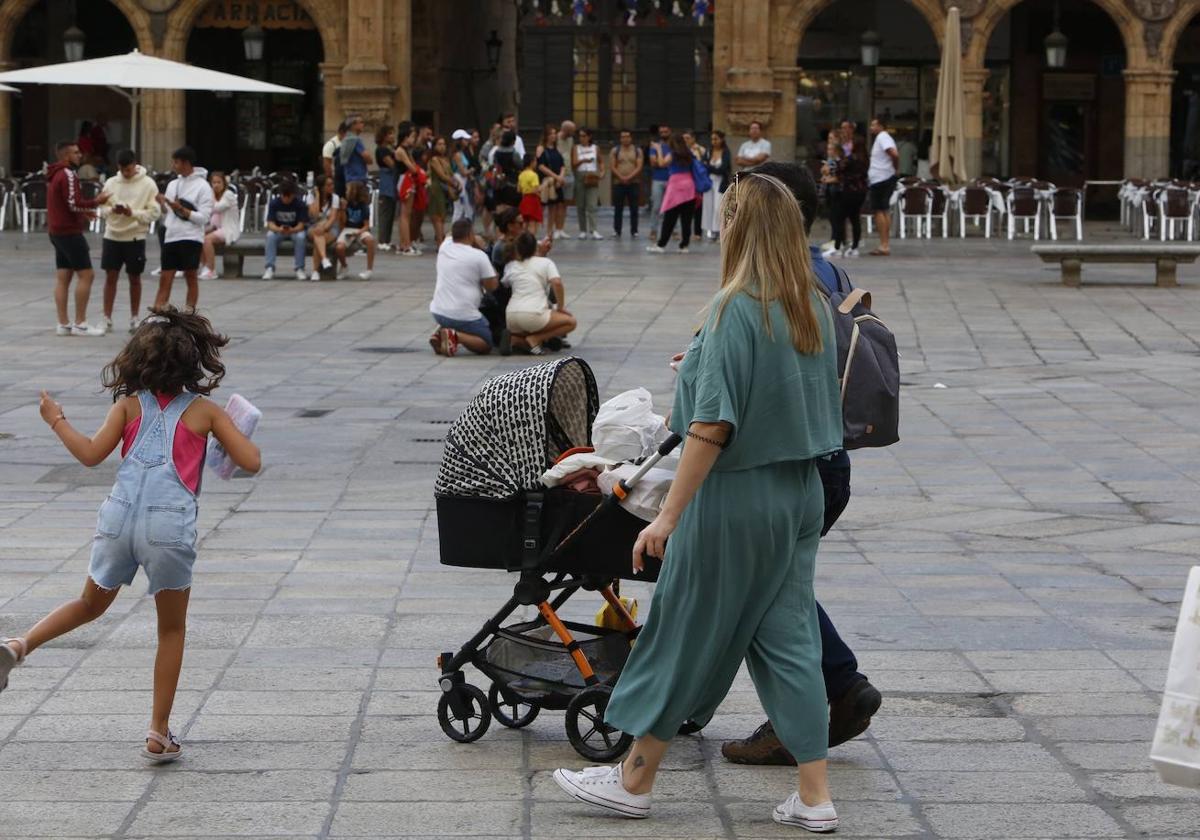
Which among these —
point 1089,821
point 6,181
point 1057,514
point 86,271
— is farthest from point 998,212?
point 1089,821

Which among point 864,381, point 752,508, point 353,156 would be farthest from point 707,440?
point 353,156

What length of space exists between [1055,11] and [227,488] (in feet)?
89.8

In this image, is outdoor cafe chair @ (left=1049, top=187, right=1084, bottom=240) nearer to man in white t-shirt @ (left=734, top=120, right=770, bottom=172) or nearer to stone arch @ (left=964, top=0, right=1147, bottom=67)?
man in white t-shirt @ (left=734, top=120, right=770, bottom=172)

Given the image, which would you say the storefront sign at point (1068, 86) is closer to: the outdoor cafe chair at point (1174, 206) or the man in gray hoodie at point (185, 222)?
the outdoor cafe chair at point (1174, 206)

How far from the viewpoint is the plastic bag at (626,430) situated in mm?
5355

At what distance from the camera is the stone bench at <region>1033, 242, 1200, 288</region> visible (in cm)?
2128

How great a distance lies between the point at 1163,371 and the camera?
1492cm

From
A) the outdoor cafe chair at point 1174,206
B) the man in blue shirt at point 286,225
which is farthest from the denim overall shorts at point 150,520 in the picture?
the outdoor cafe chair at point 1174,206

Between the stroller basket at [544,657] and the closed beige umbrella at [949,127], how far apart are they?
72.5 feet

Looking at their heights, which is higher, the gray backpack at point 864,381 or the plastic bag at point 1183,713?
the gray backpack at point 864,381

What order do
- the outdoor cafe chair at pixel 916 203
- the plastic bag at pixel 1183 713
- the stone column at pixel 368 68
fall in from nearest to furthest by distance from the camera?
the plastic bag at pixel 1183 713 → the outdoor cafe chair at pixel 916 203 → the stone column at pixel 368 68

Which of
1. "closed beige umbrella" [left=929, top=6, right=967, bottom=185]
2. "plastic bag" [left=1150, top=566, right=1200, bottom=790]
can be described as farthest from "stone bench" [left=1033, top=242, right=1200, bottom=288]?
"plastic bag" [left=1150, top=566, right=1200, bottom=790]

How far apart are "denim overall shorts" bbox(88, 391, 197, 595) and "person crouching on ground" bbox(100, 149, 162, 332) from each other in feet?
39.1

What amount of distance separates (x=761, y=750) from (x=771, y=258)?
141cm
